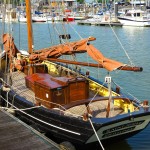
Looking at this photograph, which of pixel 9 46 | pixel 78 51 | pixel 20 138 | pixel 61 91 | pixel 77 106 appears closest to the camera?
pixel 20 138

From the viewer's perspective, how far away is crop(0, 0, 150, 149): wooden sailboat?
12.5 metres

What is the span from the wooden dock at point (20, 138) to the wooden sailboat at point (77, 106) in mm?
1118

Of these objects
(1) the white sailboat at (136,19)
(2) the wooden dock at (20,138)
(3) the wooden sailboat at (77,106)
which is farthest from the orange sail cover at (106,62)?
(1) the white sailboat at (136,19)

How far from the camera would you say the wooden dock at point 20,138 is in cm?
1131

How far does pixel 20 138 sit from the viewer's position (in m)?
12.0

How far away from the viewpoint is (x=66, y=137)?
13094 millimetres

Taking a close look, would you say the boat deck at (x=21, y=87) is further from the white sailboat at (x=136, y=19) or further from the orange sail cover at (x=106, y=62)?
the white sailboat at (x=136, y=19)

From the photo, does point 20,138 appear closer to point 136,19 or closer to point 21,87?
point 21,87

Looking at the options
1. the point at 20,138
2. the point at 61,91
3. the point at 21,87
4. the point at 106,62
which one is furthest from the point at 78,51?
the point at 20,138

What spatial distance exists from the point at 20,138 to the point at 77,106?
3129 mm

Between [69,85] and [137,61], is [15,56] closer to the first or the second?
[69,85]

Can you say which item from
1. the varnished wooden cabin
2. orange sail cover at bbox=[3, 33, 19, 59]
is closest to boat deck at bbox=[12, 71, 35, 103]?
the varnished wooden cabin

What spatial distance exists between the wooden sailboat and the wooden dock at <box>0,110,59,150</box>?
1118 mm

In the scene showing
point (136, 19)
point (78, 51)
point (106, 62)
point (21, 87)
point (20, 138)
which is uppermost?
point (136, 19)
